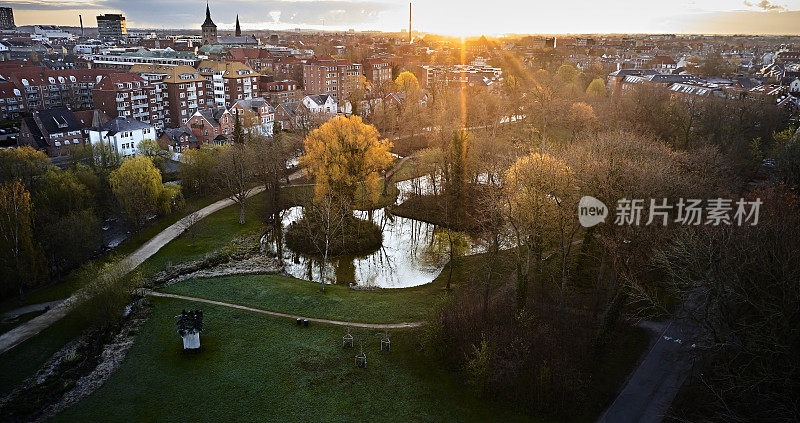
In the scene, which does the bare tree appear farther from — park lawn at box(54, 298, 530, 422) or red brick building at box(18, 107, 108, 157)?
red brick building at box(18, 107, 108, 157)

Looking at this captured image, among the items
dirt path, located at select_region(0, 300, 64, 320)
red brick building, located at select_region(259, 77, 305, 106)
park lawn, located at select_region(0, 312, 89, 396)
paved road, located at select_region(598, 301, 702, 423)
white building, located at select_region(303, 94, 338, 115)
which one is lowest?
park lawn, located at select_region(0, 312, 89, 396)

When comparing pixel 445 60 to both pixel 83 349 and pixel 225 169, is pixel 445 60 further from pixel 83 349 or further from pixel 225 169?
pixel 83 349

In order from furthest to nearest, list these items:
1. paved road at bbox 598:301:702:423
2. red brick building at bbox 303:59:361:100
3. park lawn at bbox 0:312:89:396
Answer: red brick building at bbox 303:59:361:100, park lawn at bbox 0:312:89:396, paved road at bbox 598:301:702:423

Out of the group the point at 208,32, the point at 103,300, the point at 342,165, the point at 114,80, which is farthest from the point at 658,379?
the point at 208,32

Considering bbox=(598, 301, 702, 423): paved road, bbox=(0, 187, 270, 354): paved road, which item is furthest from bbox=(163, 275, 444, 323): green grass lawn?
bbox=(598, 301, 702, 423): paved road

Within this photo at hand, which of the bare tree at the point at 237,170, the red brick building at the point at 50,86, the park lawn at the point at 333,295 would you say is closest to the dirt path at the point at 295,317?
the park lawn at the point at 333,295

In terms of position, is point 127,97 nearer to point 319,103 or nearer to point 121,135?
point 121,135

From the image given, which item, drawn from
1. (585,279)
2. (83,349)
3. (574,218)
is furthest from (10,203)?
(585,279)
